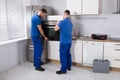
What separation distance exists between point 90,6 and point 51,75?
6.71 feet

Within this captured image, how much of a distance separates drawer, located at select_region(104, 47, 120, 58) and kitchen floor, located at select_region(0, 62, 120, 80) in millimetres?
440

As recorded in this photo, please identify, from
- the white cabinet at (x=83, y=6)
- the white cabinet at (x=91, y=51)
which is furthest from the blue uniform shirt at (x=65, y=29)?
the white cabinet at (x=83, y=6)

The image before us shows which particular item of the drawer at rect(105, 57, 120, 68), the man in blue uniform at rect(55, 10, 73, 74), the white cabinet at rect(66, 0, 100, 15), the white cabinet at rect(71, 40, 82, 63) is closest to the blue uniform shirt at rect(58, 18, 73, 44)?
the man in blue uniform at rect(55, 10, 73, 74)

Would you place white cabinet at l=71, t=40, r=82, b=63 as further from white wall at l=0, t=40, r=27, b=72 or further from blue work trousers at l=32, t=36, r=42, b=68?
white wall at l=0, t=40, r=27, b=72

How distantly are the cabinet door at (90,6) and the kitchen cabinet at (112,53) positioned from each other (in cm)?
91

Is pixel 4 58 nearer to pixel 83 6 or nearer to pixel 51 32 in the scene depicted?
pixel 51 32

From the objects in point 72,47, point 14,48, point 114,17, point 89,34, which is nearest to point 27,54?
point 14,48

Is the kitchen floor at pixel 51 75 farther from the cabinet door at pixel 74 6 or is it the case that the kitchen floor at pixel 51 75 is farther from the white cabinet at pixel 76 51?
the cabinet door at pixel 74 6

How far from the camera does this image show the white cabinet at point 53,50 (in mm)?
4559

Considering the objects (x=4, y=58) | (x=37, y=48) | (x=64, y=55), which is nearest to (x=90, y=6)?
(x=64, y=55)

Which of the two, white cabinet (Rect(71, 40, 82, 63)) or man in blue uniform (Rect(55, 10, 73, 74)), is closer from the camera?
man in blue uniform (Rect(55, 10, 73, 74))

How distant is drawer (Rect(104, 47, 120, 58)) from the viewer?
12.8ft

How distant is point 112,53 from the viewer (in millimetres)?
3961

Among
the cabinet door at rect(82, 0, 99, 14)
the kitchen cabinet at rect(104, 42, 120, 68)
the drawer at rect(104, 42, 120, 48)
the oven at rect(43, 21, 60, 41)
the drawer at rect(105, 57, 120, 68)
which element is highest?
the cabinet door at rect(82, 0, 99, 14)
